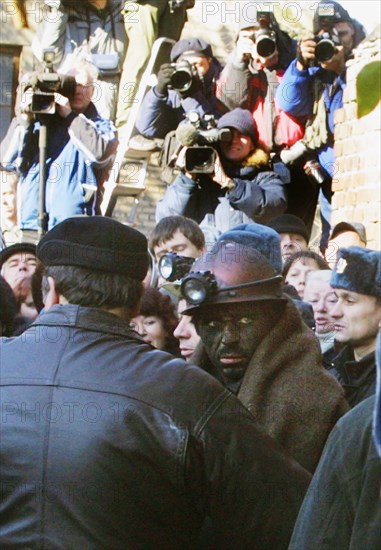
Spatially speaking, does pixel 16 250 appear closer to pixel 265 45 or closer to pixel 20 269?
pixel 20 269

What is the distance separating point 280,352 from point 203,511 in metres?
0.67

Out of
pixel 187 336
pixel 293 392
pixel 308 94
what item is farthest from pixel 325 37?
pixel 293 392

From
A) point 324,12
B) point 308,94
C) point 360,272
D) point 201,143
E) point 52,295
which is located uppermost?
point 324,12

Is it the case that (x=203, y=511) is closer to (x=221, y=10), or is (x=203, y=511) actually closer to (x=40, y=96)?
(x=40, y=96)

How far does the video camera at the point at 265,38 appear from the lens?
625 cm

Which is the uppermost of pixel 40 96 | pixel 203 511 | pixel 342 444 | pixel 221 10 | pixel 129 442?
pixel 221 10

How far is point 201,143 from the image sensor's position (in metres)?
6.33

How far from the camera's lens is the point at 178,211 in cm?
654

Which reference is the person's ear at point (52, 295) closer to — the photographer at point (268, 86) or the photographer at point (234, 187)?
the photographer at point (234, 187)

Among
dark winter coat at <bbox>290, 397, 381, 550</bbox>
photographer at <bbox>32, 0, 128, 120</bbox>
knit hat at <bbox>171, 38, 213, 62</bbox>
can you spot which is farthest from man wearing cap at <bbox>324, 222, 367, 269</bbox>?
dark winter coat at <bbox>290, 397, 381, 550</bbox>

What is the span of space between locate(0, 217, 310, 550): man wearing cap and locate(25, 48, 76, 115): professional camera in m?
4.32

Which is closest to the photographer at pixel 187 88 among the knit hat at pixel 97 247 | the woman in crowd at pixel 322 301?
the woman in crowd at pixel 322 301

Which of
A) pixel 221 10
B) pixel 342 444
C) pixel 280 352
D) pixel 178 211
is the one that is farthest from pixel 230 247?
pixel 221 10

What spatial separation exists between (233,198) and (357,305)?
6.85 feet
